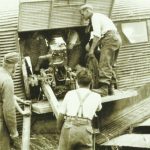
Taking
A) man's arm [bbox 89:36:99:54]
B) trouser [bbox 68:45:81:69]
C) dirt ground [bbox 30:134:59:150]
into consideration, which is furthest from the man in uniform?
trouser [bbox 68:45:81:69]

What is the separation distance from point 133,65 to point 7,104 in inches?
215

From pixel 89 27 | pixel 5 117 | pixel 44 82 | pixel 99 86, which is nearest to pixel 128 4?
pixel 89 27

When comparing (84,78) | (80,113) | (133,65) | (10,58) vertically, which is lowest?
(133,65)

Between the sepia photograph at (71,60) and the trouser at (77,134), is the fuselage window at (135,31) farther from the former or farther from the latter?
the trouser at (77,134)

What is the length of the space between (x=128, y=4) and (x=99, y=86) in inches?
108

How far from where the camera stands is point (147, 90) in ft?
43.3

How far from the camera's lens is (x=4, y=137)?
840 centimetres

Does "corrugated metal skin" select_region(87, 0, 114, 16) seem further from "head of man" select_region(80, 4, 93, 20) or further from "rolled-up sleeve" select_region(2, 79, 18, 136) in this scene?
"rolled-up sleeve" select_region(2, 79, 18, 136)

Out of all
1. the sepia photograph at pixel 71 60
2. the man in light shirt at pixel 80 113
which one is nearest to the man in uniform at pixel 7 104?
the sepia photograph at pixel 71 60

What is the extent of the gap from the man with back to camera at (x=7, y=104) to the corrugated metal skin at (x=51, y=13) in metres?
2.45

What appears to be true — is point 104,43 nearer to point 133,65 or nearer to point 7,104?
point 133,65

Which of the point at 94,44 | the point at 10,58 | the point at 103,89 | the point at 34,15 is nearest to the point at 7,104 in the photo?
the point at 10,58

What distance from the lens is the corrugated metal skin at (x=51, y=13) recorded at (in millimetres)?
10516

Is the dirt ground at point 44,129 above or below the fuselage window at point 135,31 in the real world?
below
